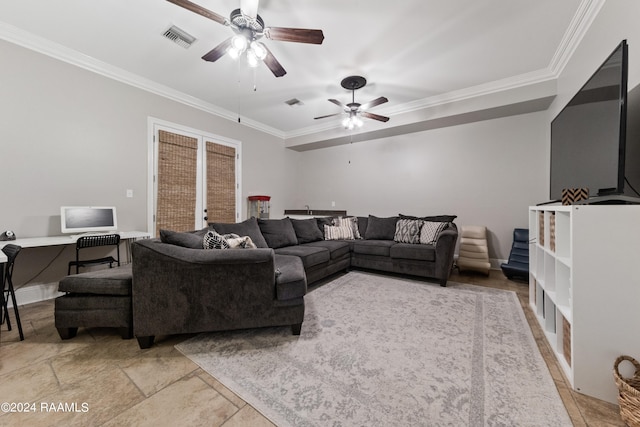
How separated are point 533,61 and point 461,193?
1.99 metres

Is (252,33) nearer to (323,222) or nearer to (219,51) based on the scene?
(219,51)

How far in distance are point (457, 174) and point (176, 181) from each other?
4746mm

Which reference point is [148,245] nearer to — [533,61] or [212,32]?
[212,32]

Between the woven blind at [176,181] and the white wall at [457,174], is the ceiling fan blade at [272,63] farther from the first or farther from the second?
the white wall at [457,174]

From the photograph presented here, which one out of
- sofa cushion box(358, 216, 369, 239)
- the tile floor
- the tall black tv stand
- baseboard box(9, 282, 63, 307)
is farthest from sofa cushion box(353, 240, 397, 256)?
baseboard box(9, 282, 63, 307)

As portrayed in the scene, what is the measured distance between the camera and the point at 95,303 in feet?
6.11

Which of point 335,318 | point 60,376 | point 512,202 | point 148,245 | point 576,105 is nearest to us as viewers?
point 60,376

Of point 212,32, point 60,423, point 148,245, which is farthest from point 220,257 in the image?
point 212,32

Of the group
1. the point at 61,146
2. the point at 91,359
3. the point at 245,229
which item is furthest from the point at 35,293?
→ the point at 245,229

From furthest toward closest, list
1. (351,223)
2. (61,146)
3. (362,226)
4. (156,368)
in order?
(362,226) < (351,223) < (61,146) < (156,368)

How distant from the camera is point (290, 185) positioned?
613 centimetres

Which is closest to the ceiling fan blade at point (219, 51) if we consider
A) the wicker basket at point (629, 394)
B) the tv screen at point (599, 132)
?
the tv screen at point (599, 132)

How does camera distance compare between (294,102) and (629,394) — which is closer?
(629,394)

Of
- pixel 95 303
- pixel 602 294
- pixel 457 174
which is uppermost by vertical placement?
pixel 457 174
